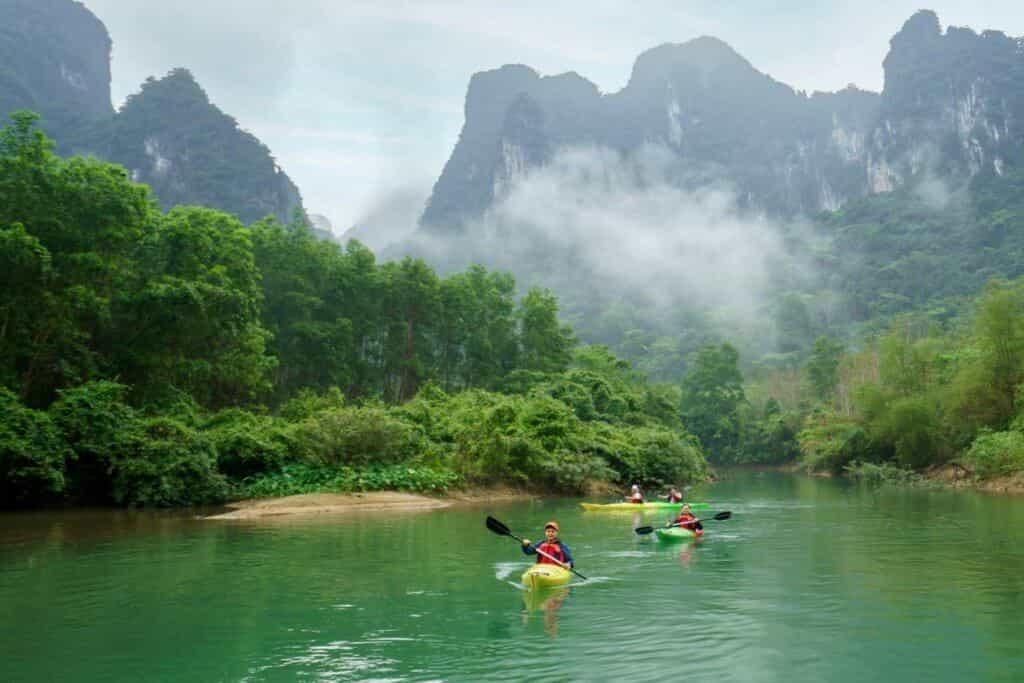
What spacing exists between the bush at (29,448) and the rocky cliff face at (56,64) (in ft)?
331

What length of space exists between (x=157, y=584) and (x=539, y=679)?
8.03m

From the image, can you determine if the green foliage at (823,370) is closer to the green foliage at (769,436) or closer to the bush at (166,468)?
the green foliage at (769,436)

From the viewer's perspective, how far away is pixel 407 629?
10.4 metres

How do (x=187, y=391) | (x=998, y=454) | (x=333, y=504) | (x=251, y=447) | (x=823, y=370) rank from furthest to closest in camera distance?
(x=823, y=370)
(x=998, y=454)
(x=187, y=391)
(x=251, y=447)
(x=333, y=504)

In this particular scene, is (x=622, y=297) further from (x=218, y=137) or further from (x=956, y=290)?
(x=218, y=137)

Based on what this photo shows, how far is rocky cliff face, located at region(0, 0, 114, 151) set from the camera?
118344 millimetres

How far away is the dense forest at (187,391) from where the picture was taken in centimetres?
2516

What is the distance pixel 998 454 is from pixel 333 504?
2709 centimetres

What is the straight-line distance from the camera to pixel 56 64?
13125cm

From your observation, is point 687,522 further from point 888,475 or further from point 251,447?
point 888,475

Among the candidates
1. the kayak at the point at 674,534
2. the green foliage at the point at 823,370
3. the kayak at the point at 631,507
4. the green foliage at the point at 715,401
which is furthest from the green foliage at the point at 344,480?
the green foliage at the point at 823,370

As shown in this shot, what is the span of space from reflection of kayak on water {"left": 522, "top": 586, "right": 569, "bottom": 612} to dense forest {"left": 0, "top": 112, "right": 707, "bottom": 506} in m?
16.0

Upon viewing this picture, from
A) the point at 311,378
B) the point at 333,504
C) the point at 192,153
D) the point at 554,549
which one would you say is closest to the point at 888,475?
the point at 333,504

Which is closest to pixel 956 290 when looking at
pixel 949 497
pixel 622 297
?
pixel 622 297
